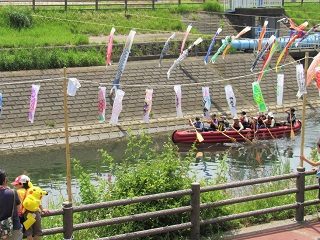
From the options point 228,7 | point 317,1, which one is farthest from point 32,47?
point 317,1

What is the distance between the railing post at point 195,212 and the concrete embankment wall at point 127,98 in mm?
14224

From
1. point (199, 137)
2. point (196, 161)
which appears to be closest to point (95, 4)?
point (199, 137)

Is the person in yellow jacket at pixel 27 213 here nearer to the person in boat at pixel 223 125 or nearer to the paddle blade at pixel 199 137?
the paddle blade at pixel 199 137

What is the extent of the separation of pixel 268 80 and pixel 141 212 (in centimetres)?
2559

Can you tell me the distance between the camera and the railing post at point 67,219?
32.8 ft

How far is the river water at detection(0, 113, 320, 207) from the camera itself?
22484mm

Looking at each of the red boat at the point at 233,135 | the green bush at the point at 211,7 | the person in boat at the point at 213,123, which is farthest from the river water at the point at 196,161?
the green bush at the point at 211,7

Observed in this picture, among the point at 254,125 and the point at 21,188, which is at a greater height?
the point at 21,188

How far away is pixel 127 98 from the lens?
3083 centimetres

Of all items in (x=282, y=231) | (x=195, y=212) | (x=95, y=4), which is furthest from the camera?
(x=95, y=4)

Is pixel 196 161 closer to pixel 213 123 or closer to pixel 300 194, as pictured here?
pixel 213 123

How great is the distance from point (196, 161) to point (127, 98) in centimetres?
654

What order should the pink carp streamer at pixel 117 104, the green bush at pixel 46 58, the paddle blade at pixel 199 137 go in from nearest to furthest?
the pink carp streamer at pixel 117 104 < the paddle blade at pixel 199 137 < the green bush at pixel 46 58

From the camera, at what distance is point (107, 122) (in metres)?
29.2
